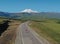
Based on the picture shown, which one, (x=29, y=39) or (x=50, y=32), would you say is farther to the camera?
(x=50, y=32)

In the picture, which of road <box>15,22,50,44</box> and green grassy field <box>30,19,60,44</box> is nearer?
green grassy field <box>30,19,60,44</box>

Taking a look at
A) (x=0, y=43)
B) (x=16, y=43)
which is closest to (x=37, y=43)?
(x=16, y=43)

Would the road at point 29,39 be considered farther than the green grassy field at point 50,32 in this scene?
Yes

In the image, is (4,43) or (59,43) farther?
(4,43)

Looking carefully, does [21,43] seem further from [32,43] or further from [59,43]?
[59,43]

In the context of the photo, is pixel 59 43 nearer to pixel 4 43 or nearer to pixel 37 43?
pixel 37 43

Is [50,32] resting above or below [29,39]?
below

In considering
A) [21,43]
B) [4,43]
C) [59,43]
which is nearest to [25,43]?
[21,43]

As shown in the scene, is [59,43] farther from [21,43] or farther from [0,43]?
[0,43]

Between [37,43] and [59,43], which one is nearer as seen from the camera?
[59,43]
